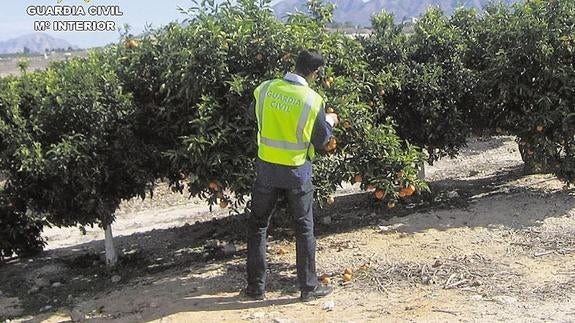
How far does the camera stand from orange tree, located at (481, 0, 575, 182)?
705 centimetres

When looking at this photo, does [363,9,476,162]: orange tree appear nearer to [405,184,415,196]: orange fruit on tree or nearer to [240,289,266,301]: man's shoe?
[405,184,415,196]: orange fruit on tree

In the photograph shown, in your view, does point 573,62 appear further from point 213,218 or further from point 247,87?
point 213,218

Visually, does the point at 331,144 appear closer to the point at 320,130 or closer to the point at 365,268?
the point at 320,130

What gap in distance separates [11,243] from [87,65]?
7.92 feet

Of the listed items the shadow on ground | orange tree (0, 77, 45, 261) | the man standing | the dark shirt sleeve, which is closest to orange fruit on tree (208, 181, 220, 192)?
the man standing

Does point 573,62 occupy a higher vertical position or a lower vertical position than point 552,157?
higher

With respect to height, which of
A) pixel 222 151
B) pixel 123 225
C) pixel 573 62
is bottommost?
pixel 123 225

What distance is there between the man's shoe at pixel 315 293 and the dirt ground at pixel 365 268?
0.05 metres

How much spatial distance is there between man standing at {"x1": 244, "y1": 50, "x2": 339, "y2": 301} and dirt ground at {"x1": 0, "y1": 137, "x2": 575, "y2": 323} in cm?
38

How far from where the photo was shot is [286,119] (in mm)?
5012

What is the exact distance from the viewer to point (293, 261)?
6.35m

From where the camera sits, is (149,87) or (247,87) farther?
(149,87)

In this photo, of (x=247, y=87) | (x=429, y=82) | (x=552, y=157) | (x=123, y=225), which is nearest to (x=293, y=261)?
(x=247, y=87)

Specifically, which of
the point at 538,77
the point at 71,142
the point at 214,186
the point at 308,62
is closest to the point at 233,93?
the point at 214,186
